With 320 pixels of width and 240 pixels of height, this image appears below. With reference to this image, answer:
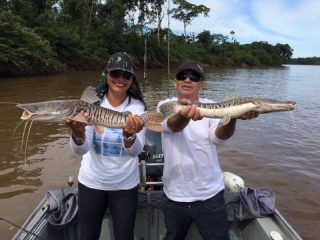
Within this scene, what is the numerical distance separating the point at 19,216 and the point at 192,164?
451cm

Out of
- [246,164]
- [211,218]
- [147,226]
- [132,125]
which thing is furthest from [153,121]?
[246,164]

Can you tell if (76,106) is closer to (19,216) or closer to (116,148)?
(116,148)

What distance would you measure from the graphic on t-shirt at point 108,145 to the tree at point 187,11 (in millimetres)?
67942

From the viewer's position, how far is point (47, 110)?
10.6ft

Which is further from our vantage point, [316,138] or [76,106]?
[316,138]

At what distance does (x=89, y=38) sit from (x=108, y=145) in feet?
142

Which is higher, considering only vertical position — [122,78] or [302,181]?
[122,78]

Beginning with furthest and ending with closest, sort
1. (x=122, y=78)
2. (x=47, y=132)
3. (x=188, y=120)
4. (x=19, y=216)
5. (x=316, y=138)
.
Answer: (x=316, y=138)
(x=47, y=132)
(x=19, y=216)
(x=122, y=78)
(x=188, y=120)

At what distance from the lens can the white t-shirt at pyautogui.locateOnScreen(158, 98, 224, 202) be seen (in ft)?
11.1

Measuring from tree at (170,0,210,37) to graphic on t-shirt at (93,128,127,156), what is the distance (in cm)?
6794

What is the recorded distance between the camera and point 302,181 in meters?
9.17

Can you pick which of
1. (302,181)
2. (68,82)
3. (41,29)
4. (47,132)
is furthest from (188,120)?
(41,29)

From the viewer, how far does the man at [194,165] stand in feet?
11.1

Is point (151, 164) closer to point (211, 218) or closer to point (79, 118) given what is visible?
point (211, 218)
